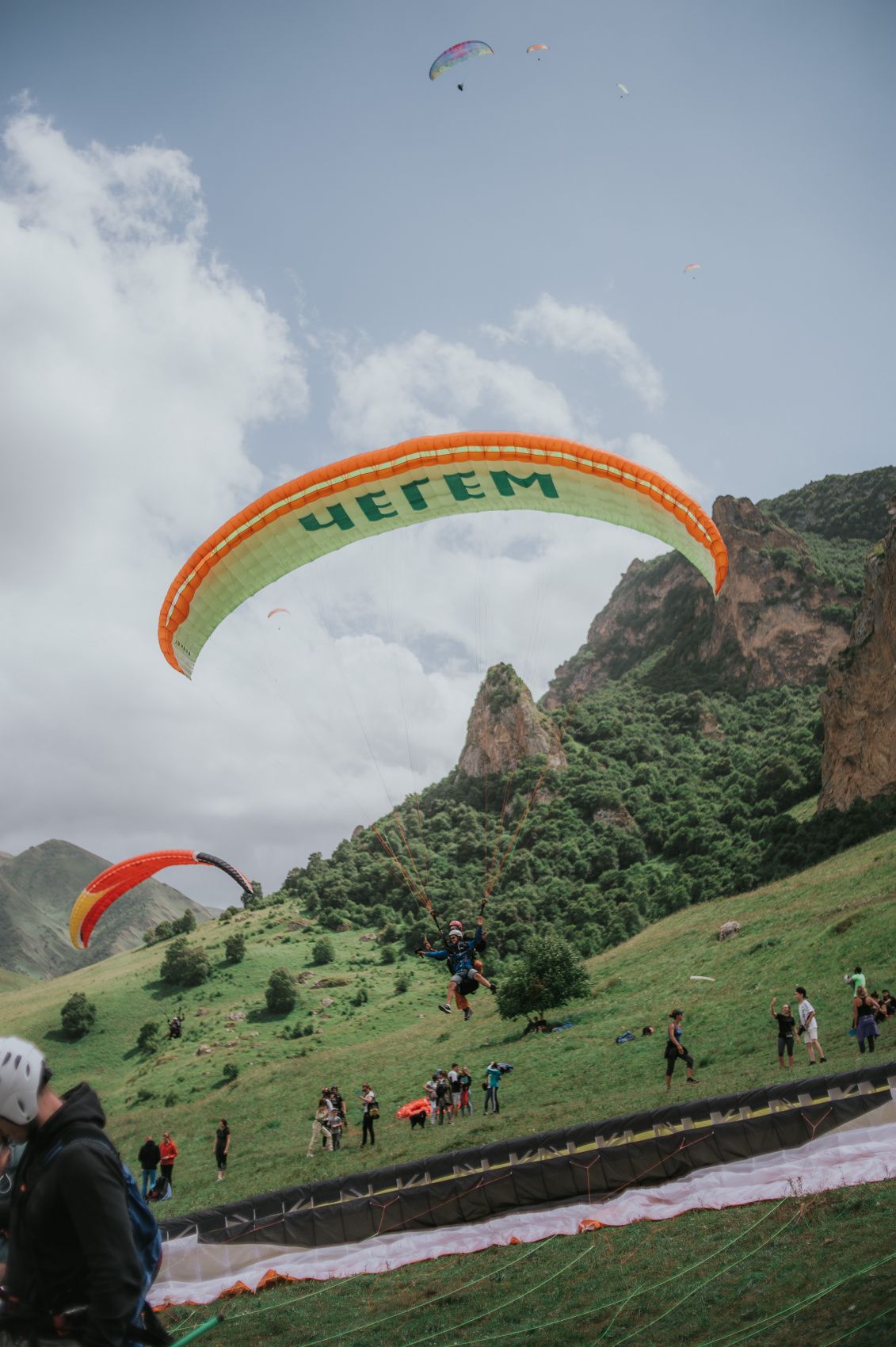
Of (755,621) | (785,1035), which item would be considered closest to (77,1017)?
(785,1035)

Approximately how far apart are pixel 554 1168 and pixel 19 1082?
388 inches

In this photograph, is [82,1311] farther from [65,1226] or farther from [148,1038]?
[148,1038]

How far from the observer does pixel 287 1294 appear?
1010cm

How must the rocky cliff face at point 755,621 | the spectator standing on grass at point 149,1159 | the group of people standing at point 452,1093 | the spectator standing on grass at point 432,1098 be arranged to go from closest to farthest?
the spectator standing on grass at point 149,1159, the group of people standing at point 452,1093, the spectator standing on grass at point 432,1098, the rocky cliff face at point 755,621

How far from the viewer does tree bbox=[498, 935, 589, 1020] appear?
107 feet

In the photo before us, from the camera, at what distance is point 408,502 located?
612 inches

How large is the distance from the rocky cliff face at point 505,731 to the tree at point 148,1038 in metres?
46.9

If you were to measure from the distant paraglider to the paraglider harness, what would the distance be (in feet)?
71.3

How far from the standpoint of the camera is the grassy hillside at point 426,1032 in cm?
1852

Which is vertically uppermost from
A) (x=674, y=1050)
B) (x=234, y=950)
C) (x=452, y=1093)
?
(x=234, y=950)

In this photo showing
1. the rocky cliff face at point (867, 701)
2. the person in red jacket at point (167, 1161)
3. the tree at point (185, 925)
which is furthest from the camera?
the tree at point (185, 925)

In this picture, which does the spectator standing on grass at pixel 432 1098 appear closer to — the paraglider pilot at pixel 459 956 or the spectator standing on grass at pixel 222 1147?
the spectator standing on grass at pixel 222 1147

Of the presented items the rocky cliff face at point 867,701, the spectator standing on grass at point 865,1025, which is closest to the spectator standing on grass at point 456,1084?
the spectator standing on grass at point 865,1025

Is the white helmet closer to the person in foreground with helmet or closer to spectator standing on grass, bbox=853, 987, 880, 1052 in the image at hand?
the person in foreground with helmet
